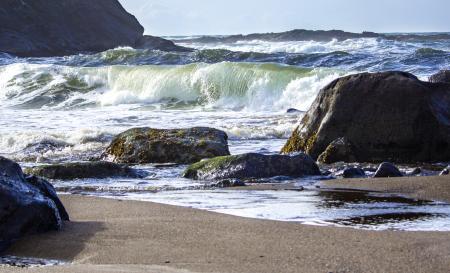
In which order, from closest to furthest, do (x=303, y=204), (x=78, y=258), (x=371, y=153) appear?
(x=78, y=258) < (x=303, y=204) < (x=371, y=153)

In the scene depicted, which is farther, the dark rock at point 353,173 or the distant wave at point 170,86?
the distant wave at point 170,86

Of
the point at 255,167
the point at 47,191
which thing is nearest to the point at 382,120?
the point at 255,167

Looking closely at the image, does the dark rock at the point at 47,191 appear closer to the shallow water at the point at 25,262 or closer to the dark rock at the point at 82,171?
the shallow water at the point at 25,262

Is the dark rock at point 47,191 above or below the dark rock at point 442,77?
below

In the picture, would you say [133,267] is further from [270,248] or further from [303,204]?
[303,204]

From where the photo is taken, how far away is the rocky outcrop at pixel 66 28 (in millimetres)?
54406

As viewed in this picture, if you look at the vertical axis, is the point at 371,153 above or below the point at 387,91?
below

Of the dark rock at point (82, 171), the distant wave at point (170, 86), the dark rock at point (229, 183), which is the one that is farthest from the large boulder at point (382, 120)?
the distant wave at point (170, 86)

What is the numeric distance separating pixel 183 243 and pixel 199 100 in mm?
18353

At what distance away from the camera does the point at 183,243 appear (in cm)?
523

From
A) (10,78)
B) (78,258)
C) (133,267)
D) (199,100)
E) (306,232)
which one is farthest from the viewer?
(10,78)

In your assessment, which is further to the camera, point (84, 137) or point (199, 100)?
point (199, 100)

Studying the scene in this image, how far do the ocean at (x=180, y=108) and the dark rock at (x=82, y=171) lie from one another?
27 centimetres

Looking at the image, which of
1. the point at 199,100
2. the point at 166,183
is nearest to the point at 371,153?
the point at 166,183
